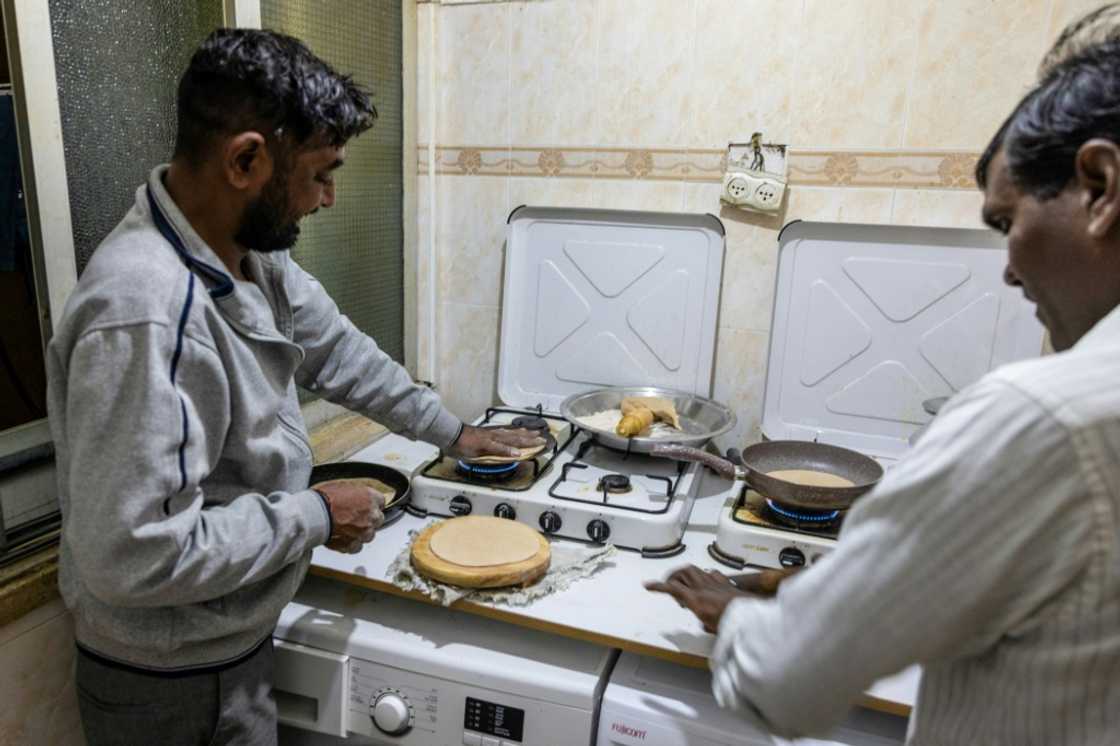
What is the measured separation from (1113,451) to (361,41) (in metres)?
1.57

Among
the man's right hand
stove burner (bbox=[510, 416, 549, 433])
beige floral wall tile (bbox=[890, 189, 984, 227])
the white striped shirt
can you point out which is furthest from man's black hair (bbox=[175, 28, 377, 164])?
beige floral wall tile (bbox=[890, 189, 984, 227])

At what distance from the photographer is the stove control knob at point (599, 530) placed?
123 centimetres

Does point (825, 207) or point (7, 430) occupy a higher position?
point (825, 207)

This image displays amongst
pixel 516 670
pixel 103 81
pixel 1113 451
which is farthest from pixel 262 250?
pixel 1113 451

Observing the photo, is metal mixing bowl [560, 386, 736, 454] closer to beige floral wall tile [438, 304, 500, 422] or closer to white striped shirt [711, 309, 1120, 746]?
beige floral wall tile [438, 304, 500, 422]

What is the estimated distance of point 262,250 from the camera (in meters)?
0.91

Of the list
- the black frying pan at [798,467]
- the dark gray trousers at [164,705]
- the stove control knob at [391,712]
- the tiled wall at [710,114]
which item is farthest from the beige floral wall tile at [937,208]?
the dark gray trousers at [164,705]

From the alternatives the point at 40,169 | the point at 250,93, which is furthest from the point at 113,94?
the point at 250,93

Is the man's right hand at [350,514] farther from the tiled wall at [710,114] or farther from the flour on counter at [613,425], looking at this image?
the tiled wall at [710,114]

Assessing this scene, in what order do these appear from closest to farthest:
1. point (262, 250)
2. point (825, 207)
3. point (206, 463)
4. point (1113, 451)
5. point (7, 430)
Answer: point (1113, 451) < point (206, 463) < point (262, 250) < point (7, 430) < point (825, 207)

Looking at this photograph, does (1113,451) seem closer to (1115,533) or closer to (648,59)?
(1115,533)

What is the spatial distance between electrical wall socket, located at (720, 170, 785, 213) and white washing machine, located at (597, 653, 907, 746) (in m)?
0.94

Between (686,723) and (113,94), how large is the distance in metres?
A: 1.19

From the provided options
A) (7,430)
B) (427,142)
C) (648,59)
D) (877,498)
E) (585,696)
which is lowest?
(585,696)
